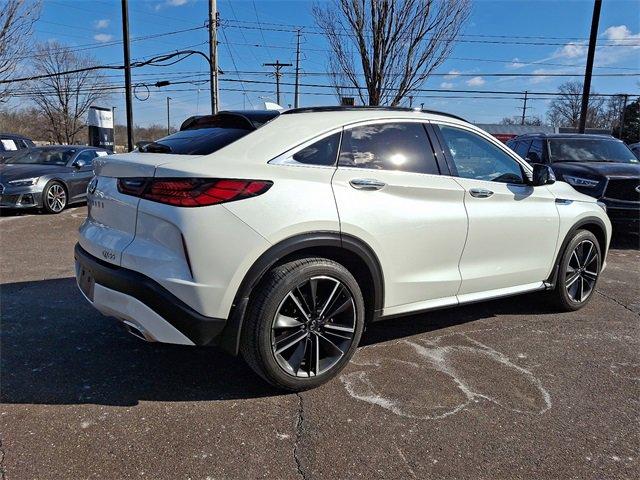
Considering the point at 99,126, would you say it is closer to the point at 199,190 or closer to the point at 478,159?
the point at 478,159

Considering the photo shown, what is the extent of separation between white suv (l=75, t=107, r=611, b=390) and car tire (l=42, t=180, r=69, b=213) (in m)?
7.73

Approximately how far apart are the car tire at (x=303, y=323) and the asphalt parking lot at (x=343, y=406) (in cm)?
18

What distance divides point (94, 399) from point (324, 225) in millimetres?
1689

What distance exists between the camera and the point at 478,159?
404 cm

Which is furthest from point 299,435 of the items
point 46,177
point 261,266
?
point 46,177

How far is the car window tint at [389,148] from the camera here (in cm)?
333

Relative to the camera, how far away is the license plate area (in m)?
3.12

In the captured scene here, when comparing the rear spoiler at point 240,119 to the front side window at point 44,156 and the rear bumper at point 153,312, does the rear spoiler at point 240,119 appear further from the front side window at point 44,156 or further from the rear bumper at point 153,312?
the front side window at point 44,156

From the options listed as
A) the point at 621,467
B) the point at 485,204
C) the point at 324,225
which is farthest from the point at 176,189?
the point at 621,467

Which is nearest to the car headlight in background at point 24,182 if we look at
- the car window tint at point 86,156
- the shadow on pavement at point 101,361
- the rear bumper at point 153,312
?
the car window tint at point 86,156

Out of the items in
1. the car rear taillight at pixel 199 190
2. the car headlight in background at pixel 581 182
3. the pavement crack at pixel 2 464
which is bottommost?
the pavement crack at pixel 2 464

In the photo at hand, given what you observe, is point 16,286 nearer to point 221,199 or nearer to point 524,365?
point 221,199

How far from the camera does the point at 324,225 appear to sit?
3004 mm

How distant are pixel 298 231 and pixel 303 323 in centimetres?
58
